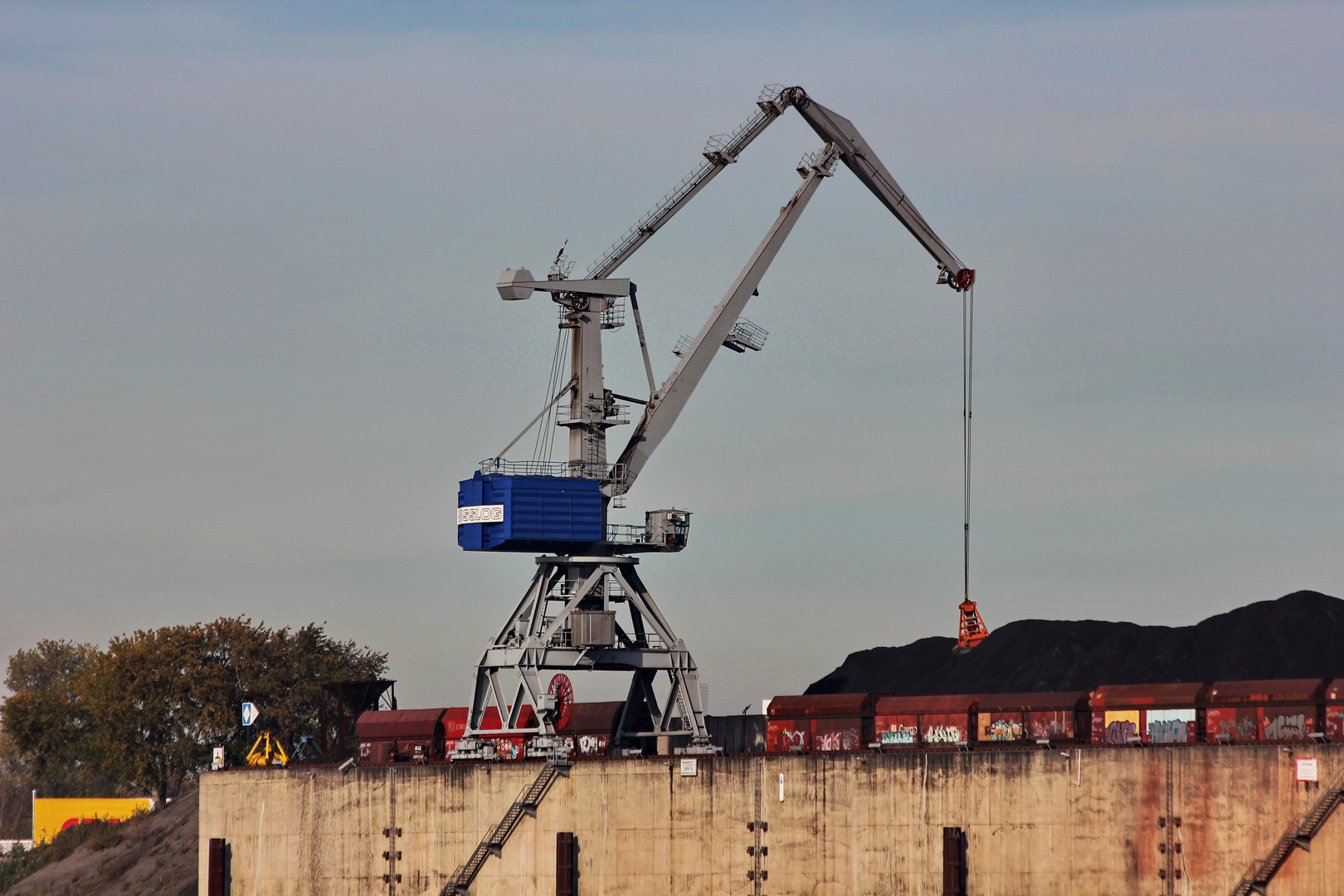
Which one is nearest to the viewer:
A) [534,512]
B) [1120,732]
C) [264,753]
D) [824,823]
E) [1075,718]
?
[1120,732]

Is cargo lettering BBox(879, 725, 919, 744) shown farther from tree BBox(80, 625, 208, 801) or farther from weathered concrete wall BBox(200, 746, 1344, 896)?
tree BBox(80, 625, 208, 801)

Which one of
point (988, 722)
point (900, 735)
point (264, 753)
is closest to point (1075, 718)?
point (988, 722)

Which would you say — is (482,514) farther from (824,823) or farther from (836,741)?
(824,823)

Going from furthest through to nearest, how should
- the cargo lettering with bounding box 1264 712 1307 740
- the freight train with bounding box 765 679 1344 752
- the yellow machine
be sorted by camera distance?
the yellow machine < the freight train with bounding box 765 679 1344 752 < the cargo lettering with bounding box 1264 712 1307 740

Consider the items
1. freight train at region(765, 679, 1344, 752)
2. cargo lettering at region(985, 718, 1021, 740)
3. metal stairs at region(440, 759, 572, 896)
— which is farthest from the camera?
metal stairs at region(440, 759, 572, 896)

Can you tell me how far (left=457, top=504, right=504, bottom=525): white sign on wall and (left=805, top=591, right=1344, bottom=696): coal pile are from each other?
41335 millimetres

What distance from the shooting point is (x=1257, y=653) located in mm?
104938

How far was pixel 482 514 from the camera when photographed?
91.4 m

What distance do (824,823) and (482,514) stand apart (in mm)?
27063

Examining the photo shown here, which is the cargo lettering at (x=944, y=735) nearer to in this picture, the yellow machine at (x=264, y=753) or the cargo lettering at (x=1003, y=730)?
the cargo lettering at (x=1003, y=730)

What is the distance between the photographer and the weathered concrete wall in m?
70.2

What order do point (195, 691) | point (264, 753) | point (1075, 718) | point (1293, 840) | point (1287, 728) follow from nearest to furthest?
point (1293, 840), point (1287, 728), point (1075, 718), point (264, 753), point (195, 691)

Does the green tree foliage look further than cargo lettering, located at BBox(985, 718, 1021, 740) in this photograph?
Yes

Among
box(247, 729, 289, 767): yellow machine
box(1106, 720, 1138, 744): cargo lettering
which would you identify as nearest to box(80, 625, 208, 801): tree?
box(247, 729, 289, 767): yellow machine
